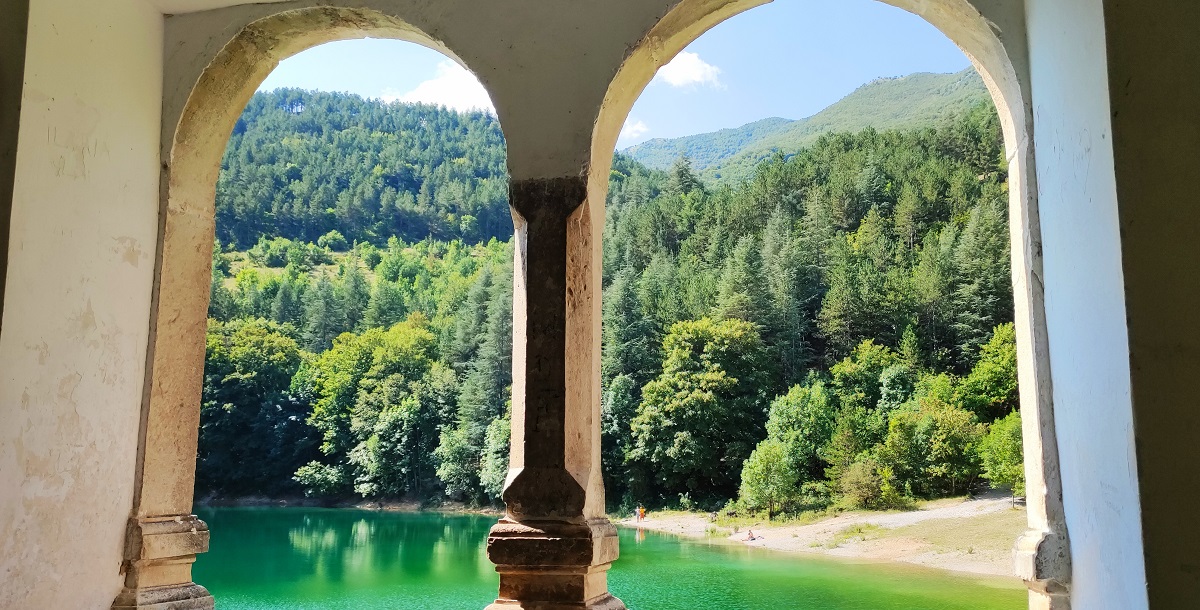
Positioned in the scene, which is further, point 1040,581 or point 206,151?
point 206,151

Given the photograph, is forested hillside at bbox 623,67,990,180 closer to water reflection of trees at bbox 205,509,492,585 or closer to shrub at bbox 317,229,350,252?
shrub at bbox 317,229,350,252

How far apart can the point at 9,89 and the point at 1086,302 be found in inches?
132

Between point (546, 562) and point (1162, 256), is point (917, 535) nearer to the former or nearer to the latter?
point (546, 562)

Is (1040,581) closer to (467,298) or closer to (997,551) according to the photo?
(997,551)

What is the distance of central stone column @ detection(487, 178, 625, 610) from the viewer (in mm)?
3010

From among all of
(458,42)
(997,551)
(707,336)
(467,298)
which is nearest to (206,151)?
(458,42)

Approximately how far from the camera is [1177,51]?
6.84 feet

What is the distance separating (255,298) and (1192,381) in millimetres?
46679

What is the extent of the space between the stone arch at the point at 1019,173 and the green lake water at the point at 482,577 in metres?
14.2

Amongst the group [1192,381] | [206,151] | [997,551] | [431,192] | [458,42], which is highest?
[431,192]

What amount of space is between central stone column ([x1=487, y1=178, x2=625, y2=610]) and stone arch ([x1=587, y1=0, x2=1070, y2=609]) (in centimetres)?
21

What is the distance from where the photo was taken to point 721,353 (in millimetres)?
32594

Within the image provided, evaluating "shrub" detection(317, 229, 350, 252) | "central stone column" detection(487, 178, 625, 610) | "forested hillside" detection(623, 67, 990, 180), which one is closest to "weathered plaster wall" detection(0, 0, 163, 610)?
"central stone column" detection(487, 178, 625, 610)

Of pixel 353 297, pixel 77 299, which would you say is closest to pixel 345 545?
pixel 353 297
